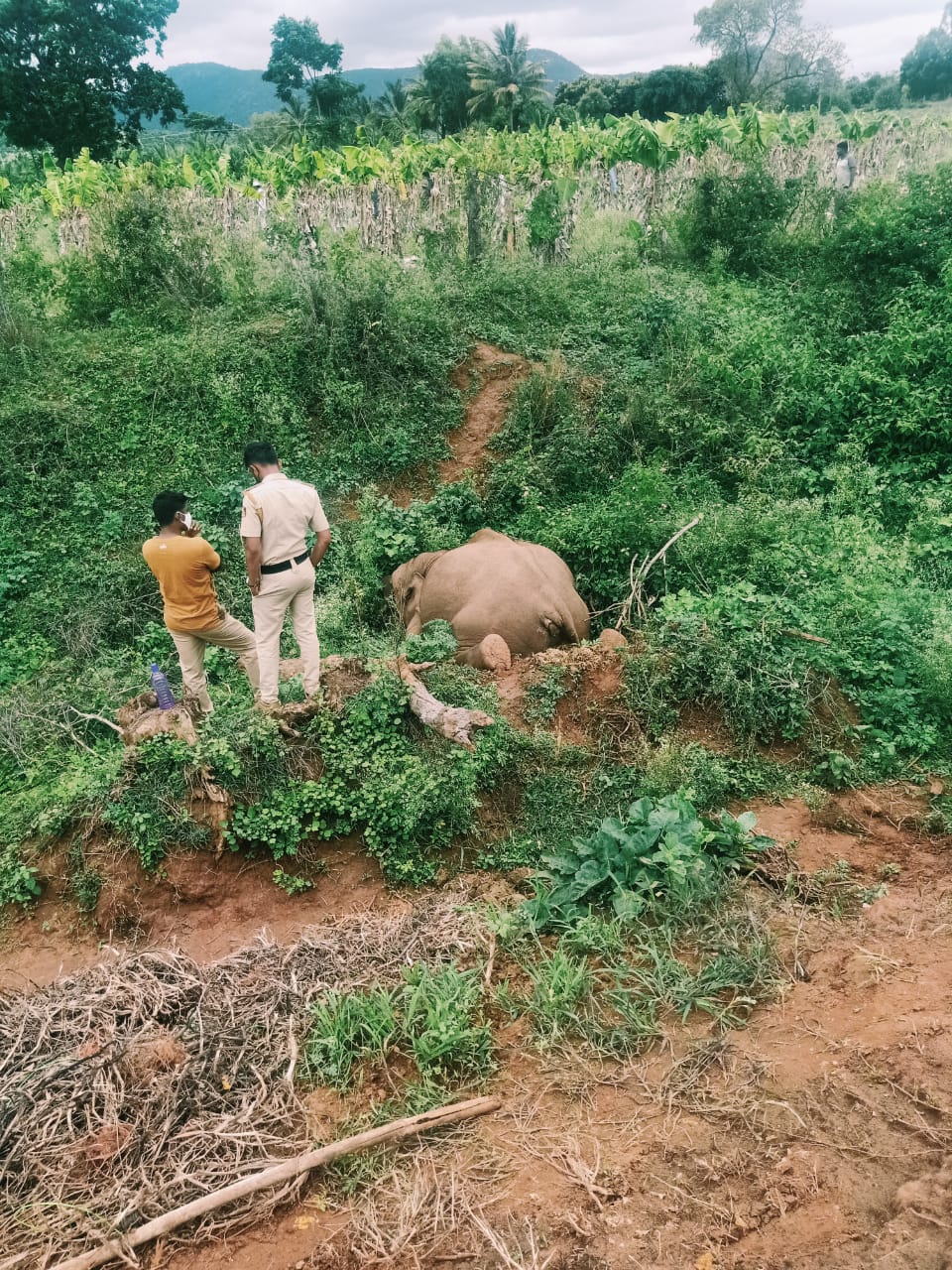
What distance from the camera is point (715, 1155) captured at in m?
2.97

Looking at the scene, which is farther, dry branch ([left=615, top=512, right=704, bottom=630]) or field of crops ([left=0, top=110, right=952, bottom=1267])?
dry branch ([left=615, top=512, right=704, bottom=630])

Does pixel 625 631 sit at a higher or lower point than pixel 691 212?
lower

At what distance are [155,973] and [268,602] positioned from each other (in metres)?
2.27

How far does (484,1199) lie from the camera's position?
2.92 meters

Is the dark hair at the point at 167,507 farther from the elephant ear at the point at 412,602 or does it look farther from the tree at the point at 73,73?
the tree at the point at 73,73

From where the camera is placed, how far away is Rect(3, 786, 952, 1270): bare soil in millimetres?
2674

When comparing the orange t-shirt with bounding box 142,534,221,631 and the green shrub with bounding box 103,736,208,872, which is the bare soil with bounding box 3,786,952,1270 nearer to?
the green shrub with bounding box 103,736,208,872

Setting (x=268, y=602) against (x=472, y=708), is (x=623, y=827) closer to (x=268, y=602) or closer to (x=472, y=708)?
(x=472, y=708)

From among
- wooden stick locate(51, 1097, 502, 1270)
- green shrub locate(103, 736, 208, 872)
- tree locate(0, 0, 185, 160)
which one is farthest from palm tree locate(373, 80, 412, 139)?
wooden stick locate(51, 1097, 502, 1270)

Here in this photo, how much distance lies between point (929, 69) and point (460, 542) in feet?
158

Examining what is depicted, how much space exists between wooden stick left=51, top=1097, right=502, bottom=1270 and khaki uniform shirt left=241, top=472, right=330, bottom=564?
3266 millimetres

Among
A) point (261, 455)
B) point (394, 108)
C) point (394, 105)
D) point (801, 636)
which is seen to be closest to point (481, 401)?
point (261, 455)

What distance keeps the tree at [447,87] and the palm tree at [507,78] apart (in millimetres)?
A: 472

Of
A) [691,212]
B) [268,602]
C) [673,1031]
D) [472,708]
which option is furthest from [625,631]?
[691,212]
